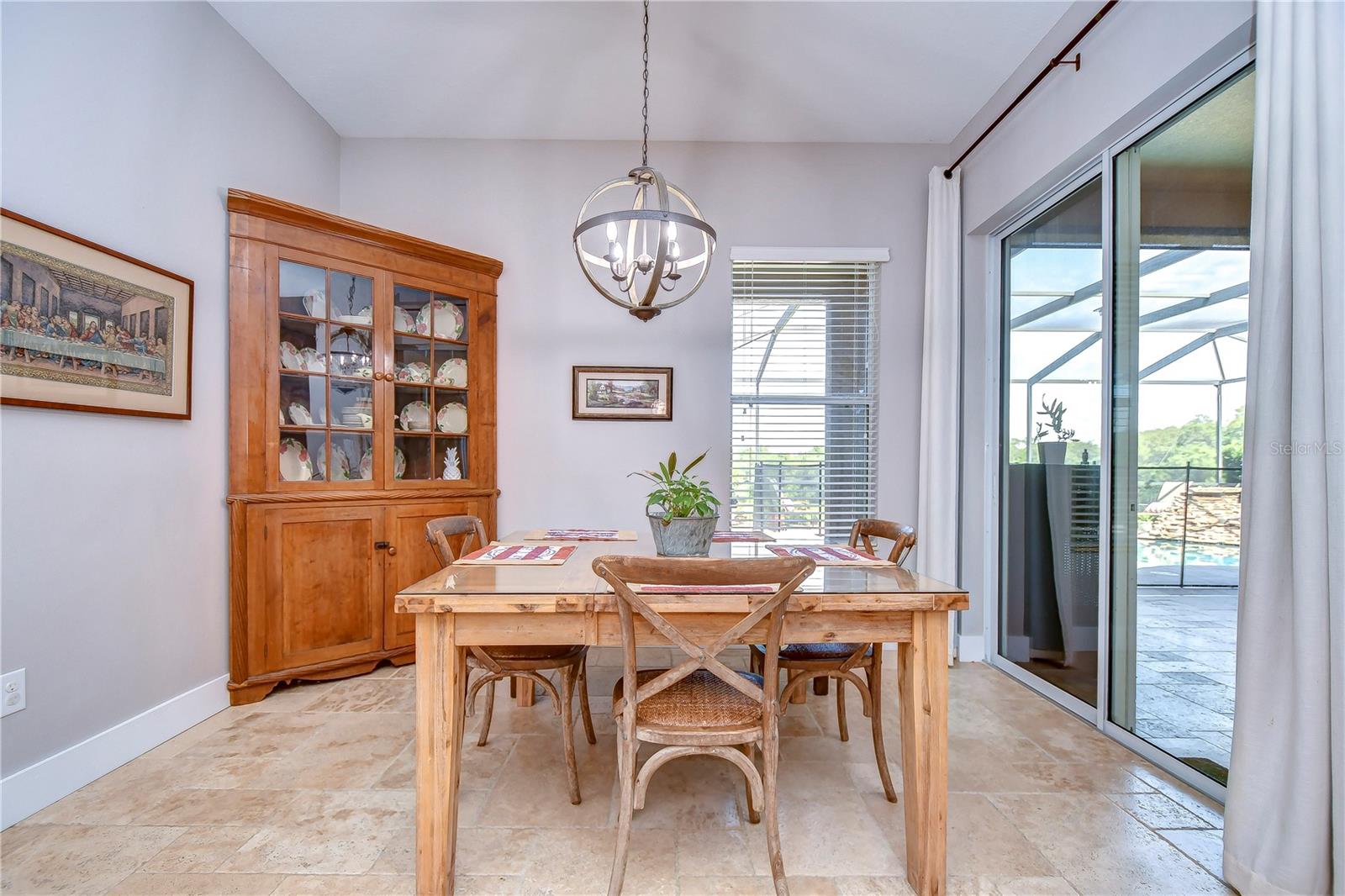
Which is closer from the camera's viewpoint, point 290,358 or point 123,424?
point 123,424

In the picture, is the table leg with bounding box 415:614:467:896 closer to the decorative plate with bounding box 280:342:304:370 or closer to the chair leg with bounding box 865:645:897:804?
the chair leg with bounding box 865:645:897:804

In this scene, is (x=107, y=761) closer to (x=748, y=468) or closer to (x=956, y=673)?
(x=748, y=468)

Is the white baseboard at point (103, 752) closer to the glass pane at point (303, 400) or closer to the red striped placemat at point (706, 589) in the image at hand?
the glass pane at point (303, 400)

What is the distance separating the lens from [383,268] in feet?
9.18

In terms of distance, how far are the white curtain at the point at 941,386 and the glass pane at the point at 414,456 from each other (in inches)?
108

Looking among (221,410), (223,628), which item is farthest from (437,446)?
(223,628)

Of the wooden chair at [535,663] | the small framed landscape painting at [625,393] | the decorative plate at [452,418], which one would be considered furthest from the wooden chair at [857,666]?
the decorative plate at [452,418]

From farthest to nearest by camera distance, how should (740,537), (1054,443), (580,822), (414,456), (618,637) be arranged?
(414,456), (1054,443), (740,537), (580,822), (618,637)

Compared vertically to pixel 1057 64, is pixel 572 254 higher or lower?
lower

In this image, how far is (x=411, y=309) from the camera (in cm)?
293

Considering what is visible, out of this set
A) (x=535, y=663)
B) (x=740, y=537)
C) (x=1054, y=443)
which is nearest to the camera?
(x=535, y=663)

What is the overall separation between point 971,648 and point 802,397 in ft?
5.56

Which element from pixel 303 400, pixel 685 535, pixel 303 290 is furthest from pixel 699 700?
pixel 303 290

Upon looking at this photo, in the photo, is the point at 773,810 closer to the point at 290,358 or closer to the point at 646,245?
the point at 646,245
